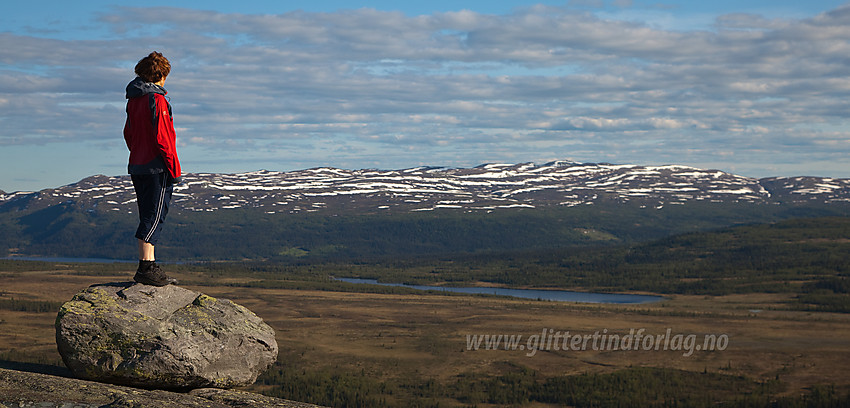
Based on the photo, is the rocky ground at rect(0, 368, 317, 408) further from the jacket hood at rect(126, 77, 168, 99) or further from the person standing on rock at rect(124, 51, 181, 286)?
the jacket hood at rect(126, 77, 168, 99)

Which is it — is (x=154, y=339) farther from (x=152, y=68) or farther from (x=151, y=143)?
(x=152, y=68)

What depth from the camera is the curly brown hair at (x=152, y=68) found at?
49.3 ft

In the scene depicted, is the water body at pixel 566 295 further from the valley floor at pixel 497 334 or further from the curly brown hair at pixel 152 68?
the curly brown hair at pixel 152 68

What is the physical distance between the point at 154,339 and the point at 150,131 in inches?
158

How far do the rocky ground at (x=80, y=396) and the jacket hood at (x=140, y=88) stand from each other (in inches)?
215

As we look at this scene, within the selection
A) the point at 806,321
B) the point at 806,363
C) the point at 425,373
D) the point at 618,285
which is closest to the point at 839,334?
the point at 806,321

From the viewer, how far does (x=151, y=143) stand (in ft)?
48.4

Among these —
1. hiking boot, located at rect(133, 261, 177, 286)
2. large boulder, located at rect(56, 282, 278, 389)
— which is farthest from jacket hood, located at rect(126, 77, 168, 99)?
large boulder, located at rect(56, 282, 278, 389)

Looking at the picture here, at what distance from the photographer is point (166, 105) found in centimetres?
1485

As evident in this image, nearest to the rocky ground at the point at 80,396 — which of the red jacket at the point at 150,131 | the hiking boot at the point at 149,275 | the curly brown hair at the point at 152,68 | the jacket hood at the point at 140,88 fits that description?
the hiking boot at the point at 149,275

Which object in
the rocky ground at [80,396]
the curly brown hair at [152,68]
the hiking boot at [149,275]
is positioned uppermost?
the curly brown hair at [152,68]

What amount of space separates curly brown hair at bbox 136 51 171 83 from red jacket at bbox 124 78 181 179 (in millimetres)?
177

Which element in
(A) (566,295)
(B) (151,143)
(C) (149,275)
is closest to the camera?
(B) (151,143)

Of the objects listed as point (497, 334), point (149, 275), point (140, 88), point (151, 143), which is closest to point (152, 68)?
point (140, 88)
